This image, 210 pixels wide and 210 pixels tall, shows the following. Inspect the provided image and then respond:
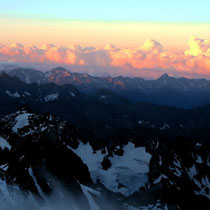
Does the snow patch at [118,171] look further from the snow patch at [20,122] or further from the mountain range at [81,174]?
the snow patch at [20,122]

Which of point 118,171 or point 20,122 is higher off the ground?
point 20,122

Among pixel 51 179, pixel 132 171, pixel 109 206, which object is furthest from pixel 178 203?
pixel 132 171

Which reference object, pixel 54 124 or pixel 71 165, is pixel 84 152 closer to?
pixel 54 124

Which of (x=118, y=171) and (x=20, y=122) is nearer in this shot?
(x=118, y=171)

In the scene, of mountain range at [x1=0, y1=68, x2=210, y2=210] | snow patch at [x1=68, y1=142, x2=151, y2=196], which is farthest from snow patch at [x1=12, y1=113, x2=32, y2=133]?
snow patch at [x1=68, y1=142, x2=151, y2=196]

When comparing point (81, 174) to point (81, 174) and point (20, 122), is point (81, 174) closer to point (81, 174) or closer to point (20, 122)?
point (81, 174)

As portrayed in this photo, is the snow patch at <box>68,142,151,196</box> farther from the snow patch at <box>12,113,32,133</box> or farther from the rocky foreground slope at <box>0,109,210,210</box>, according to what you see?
the snow patch at <box>12,113,32,133</box>

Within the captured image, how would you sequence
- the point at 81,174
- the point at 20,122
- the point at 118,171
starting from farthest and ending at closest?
the point at 20,122, the point at 118,171, the point at 81,174

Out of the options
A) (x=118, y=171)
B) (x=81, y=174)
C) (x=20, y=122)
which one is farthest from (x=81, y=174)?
(x=20, y=122)

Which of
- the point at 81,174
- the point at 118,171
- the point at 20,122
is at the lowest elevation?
the point at 118,171

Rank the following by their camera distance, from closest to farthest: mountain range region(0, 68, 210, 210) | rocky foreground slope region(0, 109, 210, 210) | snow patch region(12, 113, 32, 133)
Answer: mountain range region(0, 68, 210, 210), rocky foreground slope region(0, 109, 210, 210), snow patch region(12, 113, 32, 133)

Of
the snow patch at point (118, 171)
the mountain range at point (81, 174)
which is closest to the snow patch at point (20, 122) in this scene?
the mountain range at point (81, 174)
